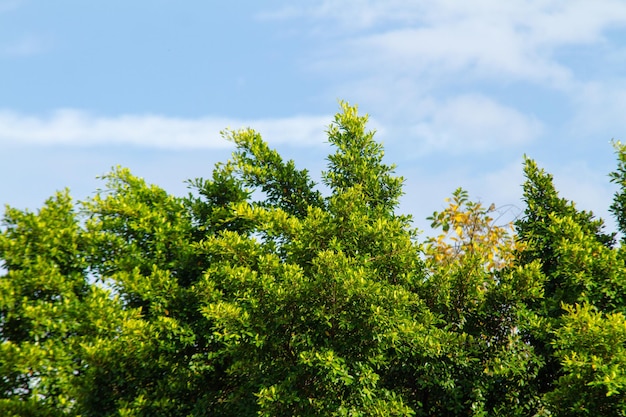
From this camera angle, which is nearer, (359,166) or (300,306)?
(300,306)

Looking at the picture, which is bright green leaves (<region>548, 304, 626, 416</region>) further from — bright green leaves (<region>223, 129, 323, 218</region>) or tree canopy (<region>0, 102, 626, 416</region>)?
bright green leaves (<region>223, 129, 323, 218</region>)

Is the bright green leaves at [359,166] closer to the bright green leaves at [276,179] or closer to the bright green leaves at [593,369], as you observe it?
the bright green leaves at [276,179]

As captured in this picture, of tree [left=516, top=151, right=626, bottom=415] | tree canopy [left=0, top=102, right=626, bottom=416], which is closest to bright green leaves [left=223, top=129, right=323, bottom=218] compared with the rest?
tree canopy [left=0, top=102, right=626, bottom=416]

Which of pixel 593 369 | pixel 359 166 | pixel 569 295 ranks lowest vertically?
pixel 593 369

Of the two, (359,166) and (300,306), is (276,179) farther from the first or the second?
(300,306)

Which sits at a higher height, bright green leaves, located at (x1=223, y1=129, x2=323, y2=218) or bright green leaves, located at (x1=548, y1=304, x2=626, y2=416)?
bright green leaves, located at (x1=223, y1=129, x2=323, y2=218)

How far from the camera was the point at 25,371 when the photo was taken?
1748cm

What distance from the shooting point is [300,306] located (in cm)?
1451

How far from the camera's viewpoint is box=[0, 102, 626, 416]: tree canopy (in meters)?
14.2

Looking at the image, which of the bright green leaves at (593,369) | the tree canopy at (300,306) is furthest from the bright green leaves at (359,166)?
the bright green leaves at (593,369)

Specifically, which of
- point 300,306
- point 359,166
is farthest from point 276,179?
point 300,306

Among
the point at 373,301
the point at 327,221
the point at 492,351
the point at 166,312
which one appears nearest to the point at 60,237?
the point at 166,312

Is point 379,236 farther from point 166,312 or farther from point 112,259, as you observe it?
point 112,259

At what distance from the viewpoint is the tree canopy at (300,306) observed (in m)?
14.2
